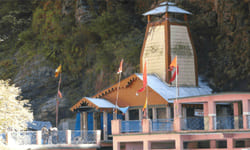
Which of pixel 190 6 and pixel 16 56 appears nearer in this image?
pixel 190 6

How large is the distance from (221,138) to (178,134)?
2961 mm

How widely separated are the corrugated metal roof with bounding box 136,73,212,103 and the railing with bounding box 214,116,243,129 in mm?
5836

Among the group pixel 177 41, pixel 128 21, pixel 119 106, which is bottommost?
pixel 119 106

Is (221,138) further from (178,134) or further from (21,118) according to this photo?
(21,118)

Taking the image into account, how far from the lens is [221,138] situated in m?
42.1

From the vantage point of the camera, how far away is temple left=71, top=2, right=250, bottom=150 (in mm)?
41719

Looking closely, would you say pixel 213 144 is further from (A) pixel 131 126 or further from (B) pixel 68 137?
(B) pixel 68 137

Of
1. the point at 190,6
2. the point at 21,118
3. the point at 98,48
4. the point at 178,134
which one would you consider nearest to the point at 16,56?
the point at 98,48

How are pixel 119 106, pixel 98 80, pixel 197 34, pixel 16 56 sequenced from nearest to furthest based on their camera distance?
pixel 119 106 < pixel 197 34 < pixel 98 80 < pixel 16 56

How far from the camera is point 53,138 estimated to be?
1854 inches

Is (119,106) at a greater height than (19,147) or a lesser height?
greater

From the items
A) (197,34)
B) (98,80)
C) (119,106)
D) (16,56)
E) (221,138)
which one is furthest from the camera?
(16,56)

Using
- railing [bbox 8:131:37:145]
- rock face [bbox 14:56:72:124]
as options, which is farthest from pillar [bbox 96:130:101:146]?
rock face [bbox 14:56:72:124]

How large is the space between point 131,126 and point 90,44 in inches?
893
